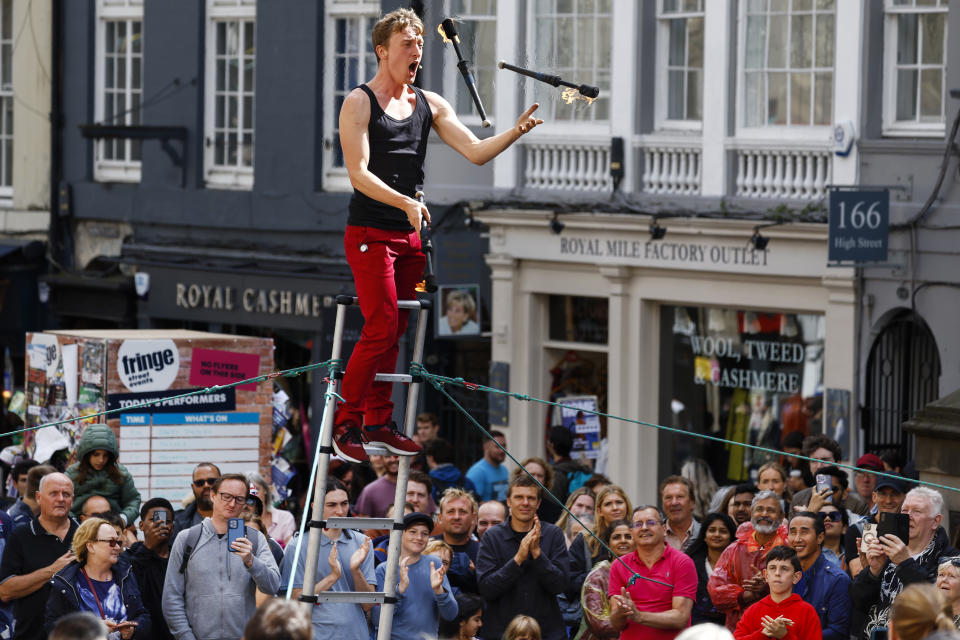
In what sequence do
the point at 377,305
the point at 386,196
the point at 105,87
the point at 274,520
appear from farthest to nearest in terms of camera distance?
1. the point at 105,87
2. the point at 274,520
3. the point at 377,305
4. the point at 386,196

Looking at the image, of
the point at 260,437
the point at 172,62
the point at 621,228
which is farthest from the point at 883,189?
the point at 172,62

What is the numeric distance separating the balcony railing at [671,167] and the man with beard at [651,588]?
7.95m

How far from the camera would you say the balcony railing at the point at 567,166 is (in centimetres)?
1877

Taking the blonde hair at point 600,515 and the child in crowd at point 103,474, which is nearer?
the blonde hair at point 600,515

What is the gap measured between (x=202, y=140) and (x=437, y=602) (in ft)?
44.2

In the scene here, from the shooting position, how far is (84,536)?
34.0ft

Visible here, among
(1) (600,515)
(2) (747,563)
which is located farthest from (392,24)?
(1) (600,515)

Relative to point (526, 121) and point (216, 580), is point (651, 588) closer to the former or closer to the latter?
point (216, 580)

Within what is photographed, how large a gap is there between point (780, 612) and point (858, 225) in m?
6.71

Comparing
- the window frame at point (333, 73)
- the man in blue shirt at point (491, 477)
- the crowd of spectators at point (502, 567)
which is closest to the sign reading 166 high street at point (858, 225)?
the man in blue shirt at point (491, 477)

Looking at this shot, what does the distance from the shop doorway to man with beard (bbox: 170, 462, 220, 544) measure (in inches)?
261

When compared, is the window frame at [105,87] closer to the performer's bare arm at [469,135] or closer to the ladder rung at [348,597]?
the performer's bare arm at [469,135]

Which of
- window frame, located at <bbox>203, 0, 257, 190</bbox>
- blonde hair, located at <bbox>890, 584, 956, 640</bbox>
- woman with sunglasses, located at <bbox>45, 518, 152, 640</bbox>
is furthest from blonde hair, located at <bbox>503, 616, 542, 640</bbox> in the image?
window frame, located at <bbox>203, 0, 257, 190</bbox>

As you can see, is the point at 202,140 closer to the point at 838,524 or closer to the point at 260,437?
the point at 260,437
